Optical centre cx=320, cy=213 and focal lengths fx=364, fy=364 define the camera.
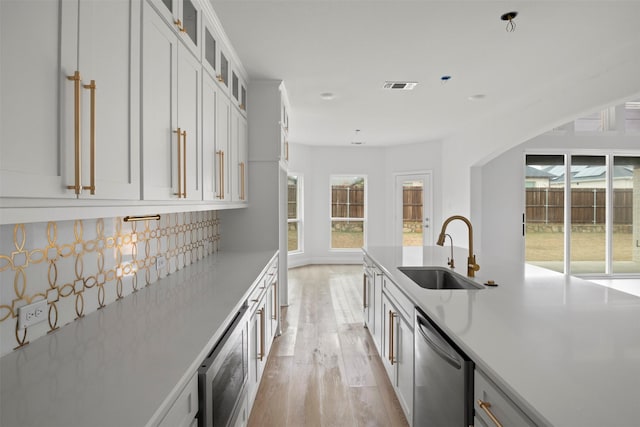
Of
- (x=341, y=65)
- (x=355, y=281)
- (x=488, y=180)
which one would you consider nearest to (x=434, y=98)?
(x=341, y=65)

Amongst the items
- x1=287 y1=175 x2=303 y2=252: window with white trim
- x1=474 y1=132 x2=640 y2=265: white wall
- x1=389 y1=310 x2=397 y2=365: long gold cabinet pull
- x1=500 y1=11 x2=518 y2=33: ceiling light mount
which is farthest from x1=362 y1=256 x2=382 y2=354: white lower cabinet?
x1=287 y1=175 x2=303 y2=252: window with white trim

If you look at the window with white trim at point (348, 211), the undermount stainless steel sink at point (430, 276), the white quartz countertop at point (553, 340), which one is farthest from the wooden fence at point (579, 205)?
the white quartz countertop at point (553, 340)

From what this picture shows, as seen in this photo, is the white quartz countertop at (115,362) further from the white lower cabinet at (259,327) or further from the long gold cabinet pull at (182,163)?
the long gold cabinet pull at (182,163)

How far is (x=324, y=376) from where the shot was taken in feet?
9.54

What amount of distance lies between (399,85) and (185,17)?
8.43ft

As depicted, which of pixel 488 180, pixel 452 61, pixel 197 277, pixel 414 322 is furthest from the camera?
pixel 488 180

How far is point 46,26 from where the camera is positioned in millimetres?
934

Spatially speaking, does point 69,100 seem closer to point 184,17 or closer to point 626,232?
point 184,17

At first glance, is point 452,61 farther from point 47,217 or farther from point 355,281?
point 355,281

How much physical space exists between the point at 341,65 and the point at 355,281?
13.0ft

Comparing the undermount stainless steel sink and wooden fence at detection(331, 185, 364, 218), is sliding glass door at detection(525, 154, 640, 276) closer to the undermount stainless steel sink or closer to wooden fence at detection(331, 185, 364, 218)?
wooden fence at detection(331, 185, 364, 218)

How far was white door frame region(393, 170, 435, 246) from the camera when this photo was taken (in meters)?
7.61

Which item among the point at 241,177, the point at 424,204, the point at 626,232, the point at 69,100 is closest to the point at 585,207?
the point at 626,232

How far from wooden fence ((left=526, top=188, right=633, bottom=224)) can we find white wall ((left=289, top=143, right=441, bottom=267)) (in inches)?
108
